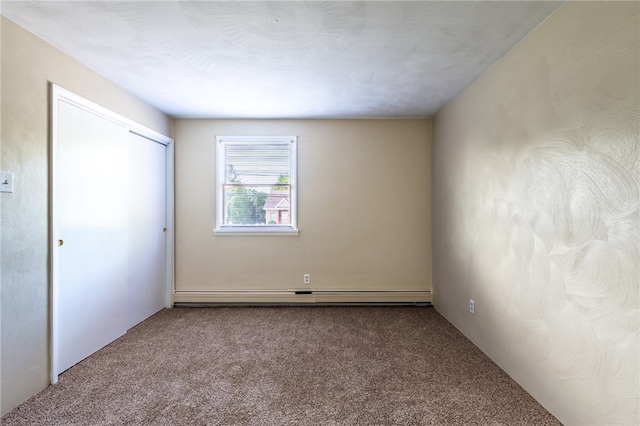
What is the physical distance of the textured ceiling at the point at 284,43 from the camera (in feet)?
5.63

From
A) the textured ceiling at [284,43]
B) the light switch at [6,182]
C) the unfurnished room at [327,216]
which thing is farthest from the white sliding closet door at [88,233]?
the textured ceiling at [284,43]

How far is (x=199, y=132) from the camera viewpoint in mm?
3773

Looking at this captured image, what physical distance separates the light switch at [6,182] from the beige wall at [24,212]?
36 millimetres

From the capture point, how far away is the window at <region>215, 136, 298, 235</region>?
3.81m

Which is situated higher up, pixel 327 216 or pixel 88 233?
pixel 327 216

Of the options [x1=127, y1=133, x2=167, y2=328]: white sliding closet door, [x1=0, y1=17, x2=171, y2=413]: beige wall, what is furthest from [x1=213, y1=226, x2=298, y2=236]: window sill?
[x1=0, y1=17, x2=171, y2=413]: beige wall

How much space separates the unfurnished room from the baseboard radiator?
1.1 inches

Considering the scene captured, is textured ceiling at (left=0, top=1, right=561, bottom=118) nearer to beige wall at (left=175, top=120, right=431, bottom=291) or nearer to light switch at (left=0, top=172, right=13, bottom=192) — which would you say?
beige wall at (left=175, top=120, right=431, bottom=291)

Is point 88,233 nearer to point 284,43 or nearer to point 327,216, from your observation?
point 284,43

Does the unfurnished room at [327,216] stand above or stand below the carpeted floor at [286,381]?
above

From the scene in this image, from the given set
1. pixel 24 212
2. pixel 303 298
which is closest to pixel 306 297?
pixel 303 298

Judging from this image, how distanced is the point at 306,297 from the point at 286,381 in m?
1.67

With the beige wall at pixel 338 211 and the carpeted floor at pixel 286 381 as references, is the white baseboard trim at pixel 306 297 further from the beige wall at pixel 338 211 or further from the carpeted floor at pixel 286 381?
the carpeted floor at pixel 286 381

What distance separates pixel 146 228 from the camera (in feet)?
11.0
